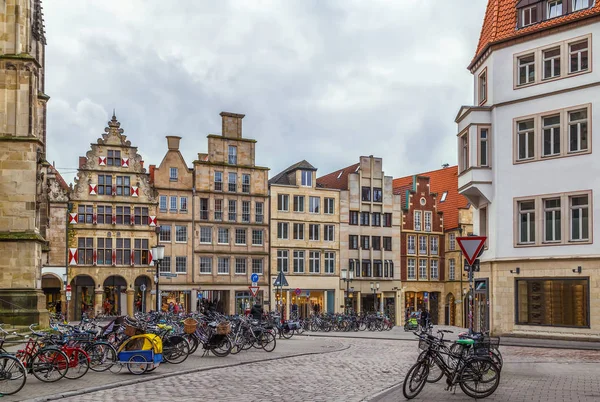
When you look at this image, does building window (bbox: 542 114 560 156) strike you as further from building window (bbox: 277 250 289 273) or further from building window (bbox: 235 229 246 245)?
building window (bbox: 277 250 289 273)

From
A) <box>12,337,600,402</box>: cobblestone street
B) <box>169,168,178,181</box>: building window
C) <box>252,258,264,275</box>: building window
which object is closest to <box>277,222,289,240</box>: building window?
<box>252,258,264,275</box>: building window

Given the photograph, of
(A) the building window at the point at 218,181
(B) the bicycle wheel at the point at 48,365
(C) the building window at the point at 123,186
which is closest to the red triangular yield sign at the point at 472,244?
(B) the bicycle wheel at the point at 48,365

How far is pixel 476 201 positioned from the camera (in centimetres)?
3488

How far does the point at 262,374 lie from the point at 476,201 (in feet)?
64.7

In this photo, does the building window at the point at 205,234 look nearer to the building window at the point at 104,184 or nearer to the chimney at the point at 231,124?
the chimney at the point at 231,124

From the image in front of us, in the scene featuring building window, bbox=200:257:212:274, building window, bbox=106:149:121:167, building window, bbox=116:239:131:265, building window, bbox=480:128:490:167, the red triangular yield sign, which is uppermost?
building window, bbox=106:149:121:167

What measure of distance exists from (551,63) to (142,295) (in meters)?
36.8

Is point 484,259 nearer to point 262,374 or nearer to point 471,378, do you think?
point 262,374

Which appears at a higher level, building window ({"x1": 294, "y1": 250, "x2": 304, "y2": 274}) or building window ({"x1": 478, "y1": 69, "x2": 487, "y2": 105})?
building window ({"x1": 478, "y1": 69, "x2": 487, "y2": 105})

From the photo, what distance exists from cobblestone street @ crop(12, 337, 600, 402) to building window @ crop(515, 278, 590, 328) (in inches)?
286

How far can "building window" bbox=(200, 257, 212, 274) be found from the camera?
204 ft

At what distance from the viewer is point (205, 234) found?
62.7m

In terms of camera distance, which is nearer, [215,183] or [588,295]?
[588,295]

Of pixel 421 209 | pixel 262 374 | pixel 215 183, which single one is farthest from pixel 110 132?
pixel 262 374
